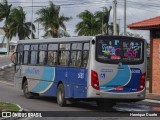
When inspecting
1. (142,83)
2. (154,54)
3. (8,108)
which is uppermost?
(154,54)

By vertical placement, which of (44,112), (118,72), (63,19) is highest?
(63,19)

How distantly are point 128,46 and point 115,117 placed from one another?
3462mm

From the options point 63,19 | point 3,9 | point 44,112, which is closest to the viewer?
point 44,112

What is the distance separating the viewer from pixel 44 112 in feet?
54.8

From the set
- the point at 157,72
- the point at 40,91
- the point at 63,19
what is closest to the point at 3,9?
the point at 63,19

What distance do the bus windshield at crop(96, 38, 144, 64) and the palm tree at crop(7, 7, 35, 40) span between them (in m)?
72.7

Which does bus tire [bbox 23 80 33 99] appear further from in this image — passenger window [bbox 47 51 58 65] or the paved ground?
the paved ground

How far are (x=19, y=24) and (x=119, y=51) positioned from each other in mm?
74456

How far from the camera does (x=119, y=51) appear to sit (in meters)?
17.8

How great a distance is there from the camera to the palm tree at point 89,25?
83062mm

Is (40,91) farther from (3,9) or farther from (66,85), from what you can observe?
(3,9)

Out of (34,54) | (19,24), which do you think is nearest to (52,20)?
(19,24)

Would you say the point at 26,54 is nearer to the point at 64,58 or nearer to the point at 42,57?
the point at 42,57

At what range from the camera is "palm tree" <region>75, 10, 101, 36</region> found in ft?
273
